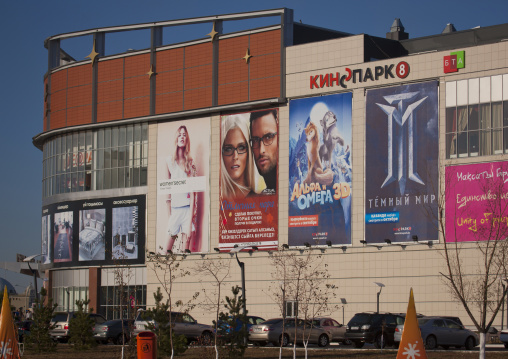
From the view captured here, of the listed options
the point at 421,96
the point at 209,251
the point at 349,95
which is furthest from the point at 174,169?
the point at 421,96

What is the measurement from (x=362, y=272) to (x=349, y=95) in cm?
1195

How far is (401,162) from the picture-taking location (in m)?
54.6

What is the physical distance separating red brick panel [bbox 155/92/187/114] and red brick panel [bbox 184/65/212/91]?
1160mm

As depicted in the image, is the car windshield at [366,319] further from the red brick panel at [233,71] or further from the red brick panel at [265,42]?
the red brick panel at [233,71]

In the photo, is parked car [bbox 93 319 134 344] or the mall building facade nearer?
parked car [bbox 93 319 134 344]

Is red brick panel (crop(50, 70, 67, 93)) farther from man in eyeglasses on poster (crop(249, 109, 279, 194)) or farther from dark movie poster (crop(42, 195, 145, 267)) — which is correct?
man in eyeglasses on poster (crop(249, 109, 279, 194))

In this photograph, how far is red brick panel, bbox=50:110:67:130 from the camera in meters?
75.1

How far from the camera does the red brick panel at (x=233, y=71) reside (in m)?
63.2

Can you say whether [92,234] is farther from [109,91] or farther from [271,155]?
[271,155]

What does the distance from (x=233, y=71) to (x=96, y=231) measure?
1863 cm

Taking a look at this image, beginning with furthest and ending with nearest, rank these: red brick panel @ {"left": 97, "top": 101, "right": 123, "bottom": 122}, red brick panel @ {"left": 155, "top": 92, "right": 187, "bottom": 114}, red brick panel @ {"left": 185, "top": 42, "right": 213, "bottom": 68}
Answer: red brick panel @ {"left": 97, "top": 101, "right": 123, "bottom": 122}
red brick panel @ {"left": 155, "top": 92, "right": 187, "bottom": 114}
red brick panel @ {"left": 185, "top": 42, "right": 213, "bottom": 68}

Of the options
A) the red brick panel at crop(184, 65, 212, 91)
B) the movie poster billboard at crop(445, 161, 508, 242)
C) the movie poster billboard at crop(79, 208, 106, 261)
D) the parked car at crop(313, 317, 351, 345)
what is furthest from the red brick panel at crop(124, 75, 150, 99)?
the parked car at crop(313, 317, 351, 345)

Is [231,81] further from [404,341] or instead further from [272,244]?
[404,341]

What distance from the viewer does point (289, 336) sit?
1644 inches
